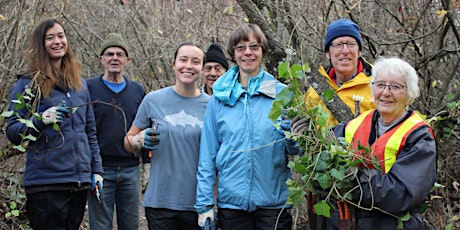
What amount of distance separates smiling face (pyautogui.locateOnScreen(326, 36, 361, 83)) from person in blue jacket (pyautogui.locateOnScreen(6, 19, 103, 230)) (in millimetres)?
1941

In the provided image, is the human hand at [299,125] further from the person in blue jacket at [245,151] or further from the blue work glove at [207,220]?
the blue work glove at [207,220]

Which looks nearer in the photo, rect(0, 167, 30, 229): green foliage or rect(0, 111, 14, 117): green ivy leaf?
rect(0, 111, 14, 117): green ivy leaf

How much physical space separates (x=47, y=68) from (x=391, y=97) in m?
2.59

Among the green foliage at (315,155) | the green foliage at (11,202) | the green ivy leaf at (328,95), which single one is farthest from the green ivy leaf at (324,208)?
the green foliage at (11,202)

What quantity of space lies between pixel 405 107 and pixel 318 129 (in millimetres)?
497

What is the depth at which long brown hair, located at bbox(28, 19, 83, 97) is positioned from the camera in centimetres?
427

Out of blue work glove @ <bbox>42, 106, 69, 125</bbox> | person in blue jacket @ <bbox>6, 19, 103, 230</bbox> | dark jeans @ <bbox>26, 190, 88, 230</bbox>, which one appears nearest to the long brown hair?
person in blue jacket @ <bbox>6, 19, 103, 230</bbox>

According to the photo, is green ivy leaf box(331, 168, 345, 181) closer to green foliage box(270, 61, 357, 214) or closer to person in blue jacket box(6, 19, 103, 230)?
green foliage box(270, 61, 357, 214)

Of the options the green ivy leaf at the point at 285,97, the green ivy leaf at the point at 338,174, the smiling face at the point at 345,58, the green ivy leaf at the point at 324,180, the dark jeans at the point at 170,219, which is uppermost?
the smiling face at the point at 345,58

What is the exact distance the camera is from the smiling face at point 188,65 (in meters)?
4.22

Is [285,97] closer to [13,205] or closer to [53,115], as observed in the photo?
[53,115]

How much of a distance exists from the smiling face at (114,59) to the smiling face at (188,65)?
1.10 meters

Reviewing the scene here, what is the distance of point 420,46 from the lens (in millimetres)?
5832

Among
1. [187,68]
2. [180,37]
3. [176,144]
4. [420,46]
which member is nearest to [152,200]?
[176,144]
